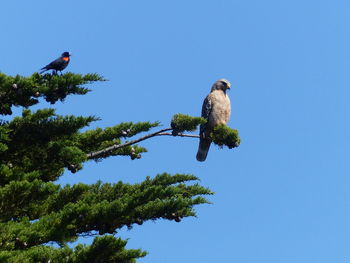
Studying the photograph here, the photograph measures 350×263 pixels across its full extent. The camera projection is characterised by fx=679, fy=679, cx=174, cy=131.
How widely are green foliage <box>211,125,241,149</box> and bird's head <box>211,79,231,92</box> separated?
3149mm

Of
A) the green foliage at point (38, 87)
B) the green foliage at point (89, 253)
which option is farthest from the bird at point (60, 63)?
the green foliage at point (89, 253)

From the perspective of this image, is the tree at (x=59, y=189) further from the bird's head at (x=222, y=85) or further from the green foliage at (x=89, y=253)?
the bird's head at (x=222, y=85)

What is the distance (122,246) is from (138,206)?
121 cm

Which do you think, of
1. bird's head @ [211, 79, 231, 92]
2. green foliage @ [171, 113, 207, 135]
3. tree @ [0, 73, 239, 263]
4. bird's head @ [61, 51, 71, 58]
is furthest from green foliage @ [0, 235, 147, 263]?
bird's head @ [211, 79, 231, 92]

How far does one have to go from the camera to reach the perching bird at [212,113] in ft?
36.6

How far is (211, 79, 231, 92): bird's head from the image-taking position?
38.1ft

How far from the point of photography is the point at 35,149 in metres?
8.49

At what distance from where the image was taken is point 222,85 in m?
11.7

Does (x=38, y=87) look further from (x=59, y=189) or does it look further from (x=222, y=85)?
(x=222, y=85)

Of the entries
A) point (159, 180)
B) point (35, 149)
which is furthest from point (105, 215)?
point (159, 180)

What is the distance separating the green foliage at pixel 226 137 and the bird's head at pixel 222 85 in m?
3.15

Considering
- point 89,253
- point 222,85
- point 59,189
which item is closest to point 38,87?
point 59,189

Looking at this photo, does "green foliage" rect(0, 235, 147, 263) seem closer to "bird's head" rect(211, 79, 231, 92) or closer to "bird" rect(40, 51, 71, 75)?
"bird" rect(40, 51, 71, 75)

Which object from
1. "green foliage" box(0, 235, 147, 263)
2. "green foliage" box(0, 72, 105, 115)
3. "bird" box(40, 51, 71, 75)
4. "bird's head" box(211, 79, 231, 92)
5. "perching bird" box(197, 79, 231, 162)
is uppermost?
"bird's head" box(211, 79, 231, 92)
